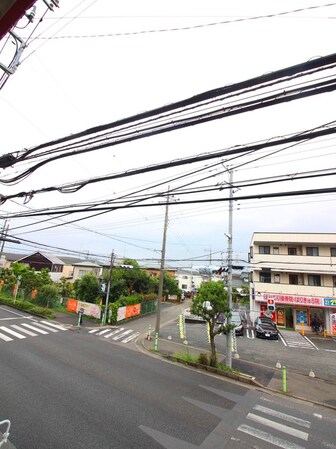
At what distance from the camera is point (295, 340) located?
21734mm

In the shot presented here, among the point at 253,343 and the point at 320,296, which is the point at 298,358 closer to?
the point at 253,343

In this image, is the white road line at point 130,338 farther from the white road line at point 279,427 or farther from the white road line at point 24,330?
the white road line at point 279,427

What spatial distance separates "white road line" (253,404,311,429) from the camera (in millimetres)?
7632

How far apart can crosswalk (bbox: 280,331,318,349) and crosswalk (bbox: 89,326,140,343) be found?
42.6ft

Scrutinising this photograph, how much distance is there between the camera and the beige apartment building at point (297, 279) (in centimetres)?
2520

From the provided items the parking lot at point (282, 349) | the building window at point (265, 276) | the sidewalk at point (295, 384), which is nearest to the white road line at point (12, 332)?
the sidewalk at point (295, 384)

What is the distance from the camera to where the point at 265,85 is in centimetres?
366

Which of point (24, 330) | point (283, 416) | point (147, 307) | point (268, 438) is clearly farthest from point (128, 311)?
point (268, 438)

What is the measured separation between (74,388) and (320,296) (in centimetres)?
2541

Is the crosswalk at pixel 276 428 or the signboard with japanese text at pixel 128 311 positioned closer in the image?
the crosswalk at pixel 276 428

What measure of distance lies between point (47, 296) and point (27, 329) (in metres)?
10.6

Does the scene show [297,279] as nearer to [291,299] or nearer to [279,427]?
[291,299]

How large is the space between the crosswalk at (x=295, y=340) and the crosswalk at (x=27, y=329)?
1908cm

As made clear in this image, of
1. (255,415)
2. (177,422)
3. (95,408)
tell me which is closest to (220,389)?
(255,415)
